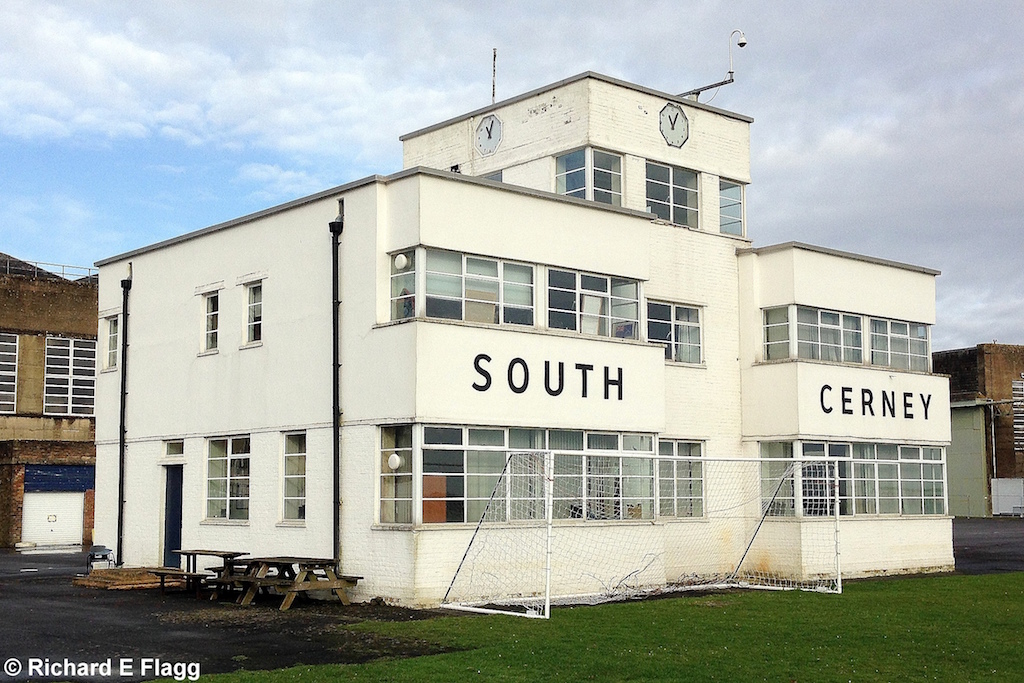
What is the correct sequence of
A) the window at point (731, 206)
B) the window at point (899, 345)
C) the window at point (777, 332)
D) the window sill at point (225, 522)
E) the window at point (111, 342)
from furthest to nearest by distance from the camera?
the window at point (899, 345) → the window at point (731, 206) → the window at point (111, 342) → the window at point (777, 332) → the window sill at point (225, 522)

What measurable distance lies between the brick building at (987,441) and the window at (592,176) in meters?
48.8

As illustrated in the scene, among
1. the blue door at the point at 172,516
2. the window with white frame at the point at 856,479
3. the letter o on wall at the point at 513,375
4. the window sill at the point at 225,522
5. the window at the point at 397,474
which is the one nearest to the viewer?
the window at the point at 397,474

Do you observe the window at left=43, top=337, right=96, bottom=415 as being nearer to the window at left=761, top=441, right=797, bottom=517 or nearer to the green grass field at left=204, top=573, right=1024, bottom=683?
the window at left=761, top=441, right=797, bottom=517

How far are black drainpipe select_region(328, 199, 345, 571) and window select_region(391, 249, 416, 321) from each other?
1.21m

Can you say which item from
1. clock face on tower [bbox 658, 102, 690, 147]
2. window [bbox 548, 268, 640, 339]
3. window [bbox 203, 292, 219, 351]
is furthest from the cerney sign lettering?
window [bbox 203, 292, 219, 351]

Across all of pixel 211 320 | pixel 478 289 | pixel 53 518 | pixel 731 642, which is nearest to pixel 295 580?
pixel 478 289

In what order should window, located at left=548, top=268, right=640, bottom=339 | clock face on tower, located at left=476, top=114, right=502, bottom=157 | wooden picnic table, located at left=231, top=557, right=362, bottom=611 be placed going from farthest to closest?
clock face on tower, located at left=476, top=114, right=502, bottom=157 → window, located at left=548, top=268, right=640, bottom=339 → wooden picnic table, located at left=231, top=557, right=362, bottom=611

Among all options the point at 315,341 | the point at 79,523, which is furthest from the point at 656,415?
the point at 79,523

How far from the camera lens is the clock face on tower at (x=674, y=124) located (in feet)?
89.6

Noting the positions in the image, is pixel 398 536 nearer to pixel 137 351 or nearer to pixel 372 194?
pixel 372 194

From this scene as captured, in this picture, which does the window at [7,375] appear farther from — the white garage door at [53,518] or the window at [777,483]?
the window at [777,483]

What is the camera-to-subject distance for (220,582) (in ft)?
68.4

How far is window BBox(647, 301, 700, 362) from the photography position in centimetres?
2625

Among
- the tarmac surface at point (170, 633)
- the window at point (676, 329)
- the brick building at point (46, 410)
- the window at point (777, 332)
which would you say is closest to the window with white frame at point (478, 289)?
the window at point (676, 329)
